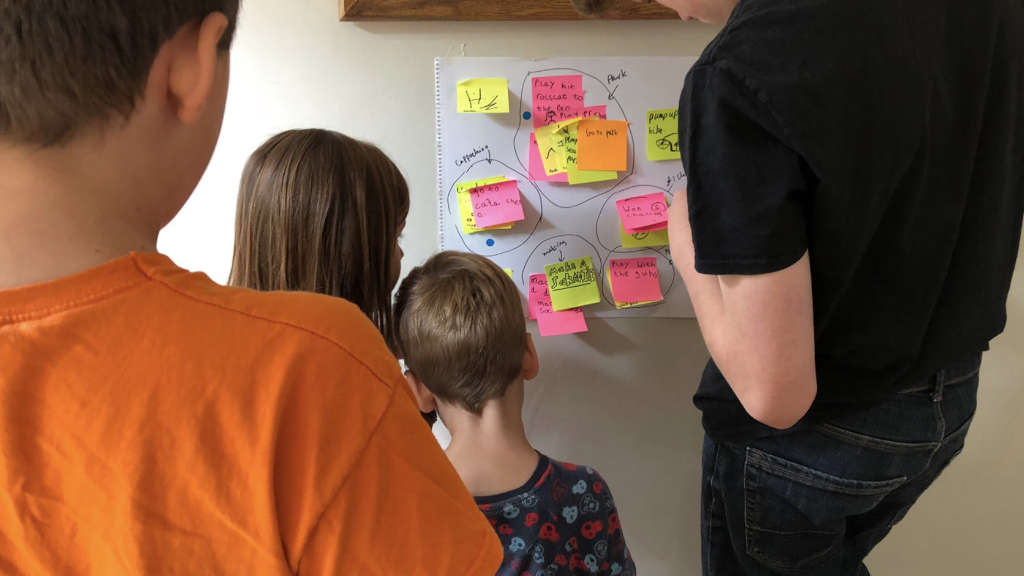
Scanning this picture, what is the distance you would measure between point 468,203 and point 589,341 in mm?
382

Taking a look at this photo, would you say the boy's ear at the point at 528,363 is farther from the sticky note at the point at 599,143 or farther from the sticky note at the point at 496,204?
the sticky note at the point at 599,143

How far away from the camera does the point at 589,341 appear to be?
139 centimetres

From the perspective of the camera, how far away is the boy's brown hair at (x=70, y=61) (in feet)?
1.19

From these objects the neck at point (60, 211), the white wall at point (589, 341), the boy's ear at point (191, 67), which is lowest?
the white wall at point (589, 341)

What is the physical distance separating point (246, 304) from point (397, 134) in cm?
96

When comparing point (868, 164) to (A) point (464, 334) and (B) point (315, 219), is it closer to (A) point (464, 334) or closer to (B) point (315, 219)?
(A) point (464, 334)

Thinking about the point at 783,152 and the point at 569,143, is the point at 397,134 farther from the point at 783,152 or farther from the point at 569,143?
the point at 783,152

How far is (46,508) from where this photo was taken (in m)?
0.38

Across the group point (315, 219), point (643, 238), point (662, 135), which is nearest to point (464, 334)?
point (315, 219)

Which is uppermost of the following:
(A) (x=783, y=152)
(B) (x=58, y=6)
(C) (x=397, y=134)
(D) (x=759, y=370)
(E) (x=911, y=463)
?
(B) (x=58, y=6)

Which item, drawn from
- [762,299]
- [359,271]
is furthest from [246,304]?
[359,271]

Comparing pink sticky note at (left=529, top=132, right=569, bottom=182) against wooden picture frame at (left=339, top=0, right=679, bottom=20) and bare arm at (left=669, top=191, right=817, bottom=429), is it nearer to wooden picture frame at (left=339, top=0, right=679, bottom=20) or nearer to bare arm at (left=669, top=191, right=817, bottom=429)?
wooden picture frame at (left=339, top=0, right=679, bottom=20)

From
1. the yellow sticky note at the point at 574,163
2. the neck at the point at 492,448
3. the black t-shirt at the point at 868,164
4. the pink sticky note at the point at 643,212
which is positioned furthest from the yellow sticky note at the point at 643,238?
the black t-shirt at the point at 868,164

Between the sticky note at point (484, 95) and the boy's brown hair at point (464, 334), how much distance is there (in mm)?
359
